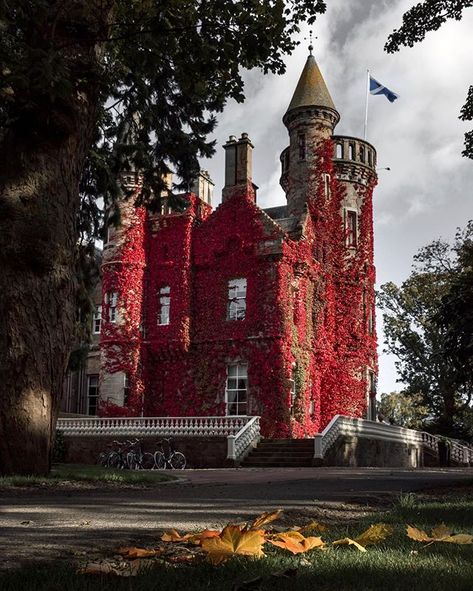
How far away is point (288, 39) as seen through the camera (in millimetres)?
12125

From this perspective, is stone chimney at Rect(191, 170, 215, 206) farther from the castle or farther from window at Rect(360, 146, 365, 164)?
window at Rect(360, 146, 365, 164)

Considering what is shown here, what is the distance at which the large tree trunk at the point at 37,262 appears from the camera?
1042 cm

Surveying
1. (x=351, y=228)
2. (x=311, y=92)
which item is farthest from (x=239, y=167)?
(x=351, y=228)

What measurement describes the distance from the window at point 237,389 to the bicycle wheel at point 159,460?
5752 mm

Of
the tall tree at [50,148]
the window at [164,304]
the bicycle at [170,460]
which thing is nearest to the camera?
the tall tree at [50,148]

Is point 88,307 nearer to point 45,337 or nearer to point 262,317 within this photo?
point 45,337

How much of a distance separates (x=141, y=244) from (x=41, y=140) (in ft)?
79.9

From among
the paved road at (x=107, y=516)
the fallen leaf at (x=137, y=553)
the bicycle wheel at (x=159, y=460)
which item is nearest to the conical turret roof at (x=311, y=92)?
the bicycle wheel at (x=159, y=460)

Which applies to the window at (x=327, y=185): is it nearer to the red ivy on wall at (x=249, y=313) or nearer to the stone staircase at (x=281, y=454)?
the red ivy on wall at (x=249, y=313)

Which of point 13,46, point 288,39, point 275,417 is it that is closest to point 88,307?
point 13,46

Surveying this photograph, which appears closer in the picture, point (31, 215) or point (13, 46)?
point (31, 215)

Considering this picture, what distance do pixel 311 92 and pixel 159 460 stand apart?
21302mm

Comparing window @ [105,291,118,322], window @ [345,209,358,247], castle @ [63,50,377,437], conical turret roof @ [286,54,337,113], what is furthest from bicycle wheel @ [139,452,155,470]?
conical turret roof @ [286,54,337,113]

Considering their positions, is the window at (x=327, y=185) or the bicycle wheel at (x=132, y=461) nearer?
the bicycle wheel at (x=132, y=461)
